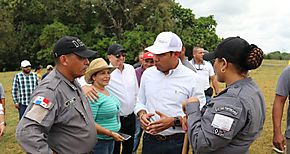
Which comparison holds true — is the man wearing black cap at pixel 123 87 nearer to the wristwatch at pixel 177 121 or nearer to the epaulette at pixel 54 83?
the wristwatch at pixel 177 121

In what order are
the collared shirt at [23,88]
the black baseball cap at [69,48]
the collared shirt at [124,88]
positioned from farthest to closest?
the collared shirt at [23,88] → the collared shirt at [124,88] → the black baseball cap at [69,48]

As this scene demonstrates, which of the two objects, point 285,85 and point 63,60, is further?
point 285,85

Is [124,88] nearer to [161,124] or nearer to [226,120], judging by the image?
[161,124]

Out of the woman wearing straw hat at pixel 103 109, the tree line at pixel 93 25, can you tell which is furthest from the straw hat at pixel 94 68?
the tree line at pixel 93 25

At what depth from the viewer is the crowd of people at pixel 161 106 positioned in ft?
7.86

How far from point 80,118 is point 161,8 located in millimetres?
32720

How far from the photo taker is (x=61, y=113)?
2.72 metres

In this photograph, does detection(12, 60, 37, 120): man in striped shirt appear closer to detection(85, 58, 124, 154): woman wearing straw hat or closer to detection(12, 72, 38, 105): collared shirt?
detection(12, 72, 38, 105): collared shirt

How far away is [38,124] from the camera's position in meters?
2.54

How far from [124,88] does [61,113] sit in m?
2.36

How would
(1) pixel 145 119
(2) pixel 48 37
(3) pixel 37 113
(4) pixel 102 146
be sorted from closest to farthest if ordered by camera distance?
(3) pixel 37 113 → (1) pixel 145 119 → (4) pixel 102 146 → (2) pixel 48 37

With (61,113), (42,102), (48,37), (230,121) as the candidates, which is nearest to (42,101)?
(42,102)

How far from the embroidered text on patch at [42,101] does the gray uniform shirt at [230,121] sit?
1.01 metres

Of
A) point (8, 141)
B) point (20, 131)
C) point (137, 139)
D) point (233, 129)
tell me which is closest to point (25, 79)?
point (8, 141)
